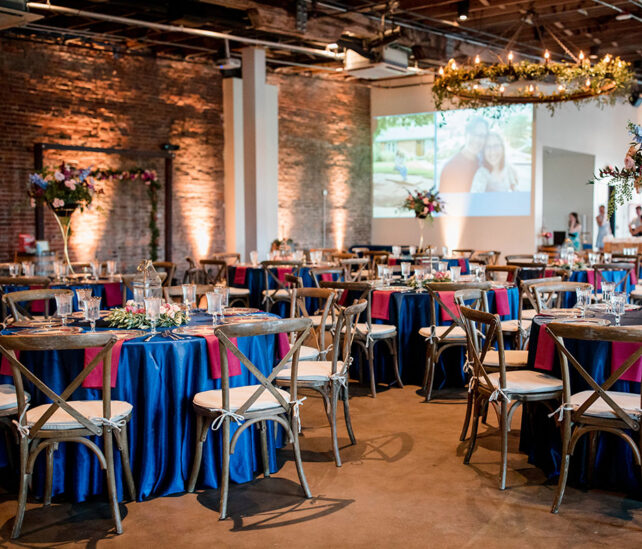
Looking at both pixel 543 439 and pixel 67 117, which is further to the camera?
pixel 67 117

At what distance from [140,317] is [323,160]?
474 inches

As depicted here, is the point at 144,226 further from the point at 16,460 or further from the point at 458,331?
the point at 16,460

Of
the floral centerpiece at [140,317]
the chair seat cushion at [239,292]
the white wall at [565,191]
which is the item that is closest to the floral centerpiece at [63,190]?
the chair seat cushion at [239,292]

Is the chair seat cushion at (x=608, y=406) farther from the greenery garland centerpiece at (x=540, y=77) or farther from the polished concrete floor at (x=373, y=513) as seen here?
the greenery garland centerpiece at (x=540, y=77)

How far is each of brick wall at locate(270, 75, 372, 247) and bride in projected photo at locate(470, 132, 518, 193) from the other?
9.24 feet

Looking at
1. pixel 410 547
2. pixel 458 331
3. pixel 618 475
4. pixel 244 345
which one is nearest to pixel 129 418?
pixel 244 345

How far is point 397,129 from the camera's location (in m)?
16.4

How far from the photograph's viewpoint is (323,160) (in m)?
16.0

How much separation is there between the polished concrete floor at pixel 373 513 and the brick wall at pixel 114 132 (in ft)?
27.0

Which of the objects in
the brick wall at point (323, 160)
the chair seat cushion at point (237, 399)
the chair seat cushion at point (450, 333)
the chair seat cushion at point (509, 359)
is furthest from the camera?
the brick wall at point (323, 160)

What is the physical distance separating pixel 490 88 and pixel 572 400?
640 centimetres

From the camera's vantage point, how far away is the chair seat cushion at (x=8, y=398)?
3729 mm

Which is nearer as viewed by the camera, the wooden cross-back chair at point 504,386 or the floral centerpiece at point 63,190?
the wooden cross-back chair at point 504,386

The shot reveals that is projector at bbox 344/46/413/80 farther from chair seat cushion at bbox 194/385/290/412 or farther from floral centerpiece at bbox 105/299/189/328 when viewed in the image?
chair seat cushion at bbox 194/385/290/412
